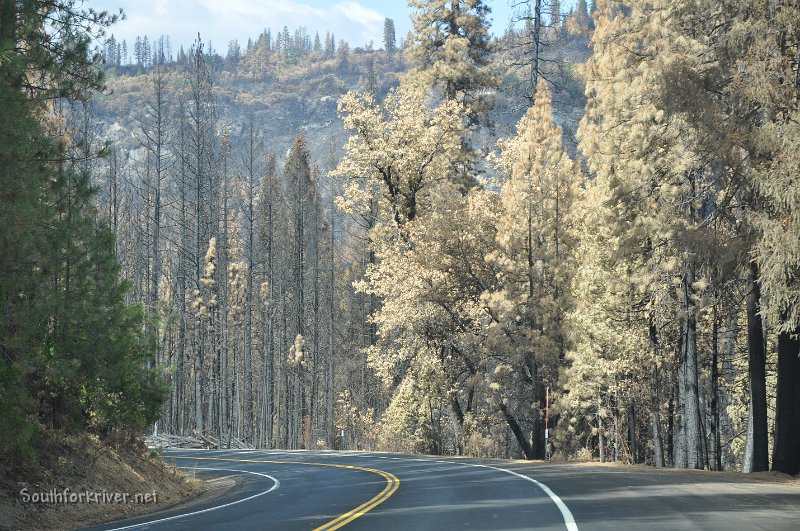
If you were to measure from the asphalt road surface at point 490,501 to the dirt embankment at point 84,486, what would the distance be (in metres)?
1.19

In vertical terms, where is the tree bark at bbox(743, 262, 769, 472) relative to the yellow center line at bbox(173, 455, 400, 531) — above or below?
above

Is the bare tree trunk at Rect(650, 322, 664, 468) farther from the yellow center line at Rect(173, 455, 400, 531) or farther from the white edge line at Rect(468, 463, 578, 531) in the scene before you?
the yellow center line at Rect(173, 455, 400, 531)

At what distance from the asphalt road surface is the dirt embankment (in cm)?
119

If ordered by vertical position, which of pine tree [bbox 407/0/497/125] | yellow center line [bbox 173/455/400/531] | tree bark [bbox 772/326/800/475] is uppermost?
pine tree [bbox 407/0/497/125]

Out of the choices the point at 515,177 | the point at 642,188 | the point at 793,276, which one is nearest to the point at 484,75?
the point at 515,177

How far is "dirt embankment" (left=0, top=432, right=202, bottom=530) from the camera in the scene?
47.3ft

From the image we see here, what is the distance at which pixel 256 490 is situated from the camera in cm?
2091

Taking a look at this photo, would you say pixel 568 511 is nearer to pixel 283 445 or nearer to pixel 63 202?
pixel 63 202

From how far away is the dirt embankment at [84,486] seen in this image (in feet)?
47.3

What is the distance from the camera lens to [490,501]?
15.0 meters

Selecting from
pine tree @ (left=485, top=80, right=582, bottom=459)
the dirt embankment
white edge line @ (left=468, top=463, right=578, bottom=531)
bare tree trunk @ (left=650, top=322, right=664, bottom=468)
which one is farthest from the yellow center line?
bare tree trunk @ (left=650, top=322, right=664, bottom=468)

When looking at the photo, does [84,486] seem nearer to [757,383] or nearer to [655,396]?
[757,383]

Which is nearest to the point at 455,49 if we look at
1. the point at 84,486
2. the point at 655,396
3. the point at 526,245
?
the point at 526,245

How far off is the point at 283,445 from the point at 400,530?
5742 centimetres
